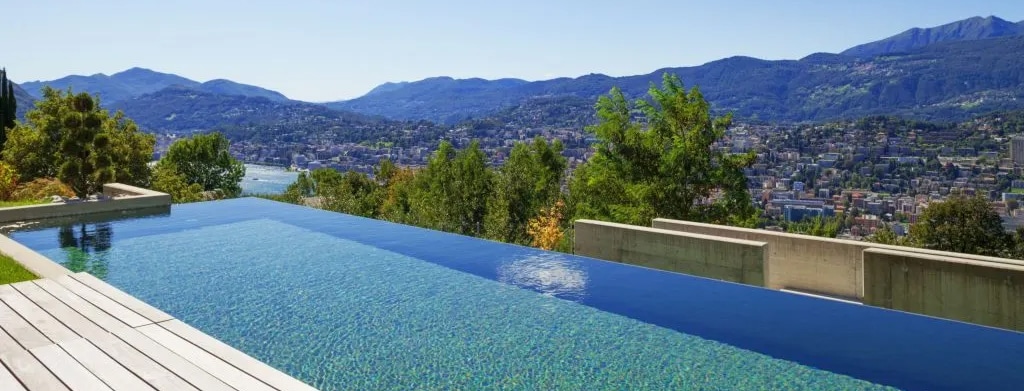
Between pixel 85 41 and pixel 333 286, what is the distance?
27.8 metres

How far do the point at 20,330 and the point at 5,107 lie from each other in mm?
24443

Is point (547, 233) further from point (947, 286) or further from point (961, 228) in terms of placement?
point (961, 228)

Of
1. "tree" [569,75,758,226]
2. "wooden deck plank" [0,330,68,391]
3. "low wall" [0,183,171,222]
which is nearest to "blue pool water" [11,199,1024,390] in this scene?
"wooden deck plank" [0,330,68,391]

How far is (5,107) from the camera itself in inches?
918

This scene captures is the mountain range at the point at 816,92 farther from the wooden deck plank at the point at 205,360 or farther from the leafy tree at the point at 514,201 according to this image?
the wooden deck plank at the point at 205,360

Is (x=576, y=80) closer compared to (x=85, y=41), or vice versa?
(x=85, y=41)

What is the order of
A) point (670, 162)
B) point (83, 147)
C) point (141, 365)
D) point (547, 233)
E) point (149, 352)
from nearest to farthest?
point (141, 365) → point (149, 352) → point (83, 147) → point (670, 162) → point (547, 233)

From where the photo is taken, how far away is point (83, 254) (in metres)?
9.65

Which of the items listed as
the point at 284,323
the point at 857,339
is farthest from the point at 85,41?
the point at 857,339

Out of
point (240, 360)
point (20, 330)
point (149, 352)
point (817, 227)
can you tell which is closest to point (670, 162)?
point (817, 227)

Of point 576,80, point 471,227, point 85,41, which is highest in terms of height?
point 576,80

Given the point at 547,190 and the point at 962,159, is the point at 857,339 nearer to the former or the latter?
the point at 547,190

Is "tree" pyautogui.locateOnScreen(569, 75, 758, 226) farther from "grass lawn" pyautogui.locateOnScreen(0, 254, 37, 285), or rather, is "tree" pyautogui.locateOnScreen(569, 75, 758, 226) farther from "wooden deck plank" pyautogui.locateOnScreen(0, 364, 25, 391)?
"wooden deck plank" pyautogui.locateOnScreen(0, 364, 25, 391)

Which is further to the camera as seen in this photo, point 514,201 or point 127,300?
point 514,201
